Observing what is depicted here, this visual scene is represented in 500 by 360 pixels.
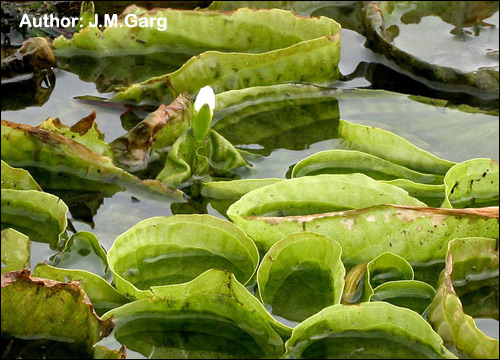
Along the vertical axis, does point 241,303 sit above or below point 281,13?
below

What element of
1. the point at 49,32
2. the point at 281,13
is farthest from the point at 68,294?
the point at 49,32

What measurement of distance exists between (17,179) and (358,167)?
713mm

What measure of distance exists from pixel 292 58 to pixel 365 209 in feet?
1.93

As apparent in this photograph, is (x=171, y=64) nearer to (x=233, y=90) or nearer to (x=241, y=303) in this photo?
(x=233, y=90)

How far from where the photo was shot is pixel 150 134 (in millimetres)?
1484

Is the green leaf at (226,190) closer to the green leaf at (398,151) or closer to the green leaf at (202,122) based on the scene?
the green leaf at (202,122)

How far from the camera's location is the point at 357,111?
1.69 m

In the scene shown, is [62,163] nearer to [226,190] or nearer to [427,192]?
[226,190]

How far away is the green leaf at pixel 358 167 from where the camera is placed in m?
1.45

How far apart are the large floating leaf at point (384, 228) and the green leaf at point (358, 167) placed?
188 millimetres

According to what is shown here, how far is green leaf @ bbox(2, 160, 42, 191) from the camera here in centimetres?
133

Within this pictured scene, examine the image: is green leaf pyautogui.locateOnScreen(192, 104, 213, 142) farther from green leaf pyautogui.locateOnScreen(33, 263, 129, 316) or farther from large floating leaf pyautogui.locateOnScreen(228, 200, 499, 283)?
green leaf pyautogui.locateOnScreen(33, 263, 129, 316)

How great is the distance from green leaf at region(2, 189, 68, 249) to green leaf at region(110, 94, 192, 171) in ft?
0.73

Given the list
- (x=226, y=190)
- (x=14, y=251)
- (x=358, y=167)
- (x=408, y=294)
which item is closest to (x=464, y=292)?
(x=408, y=294)
